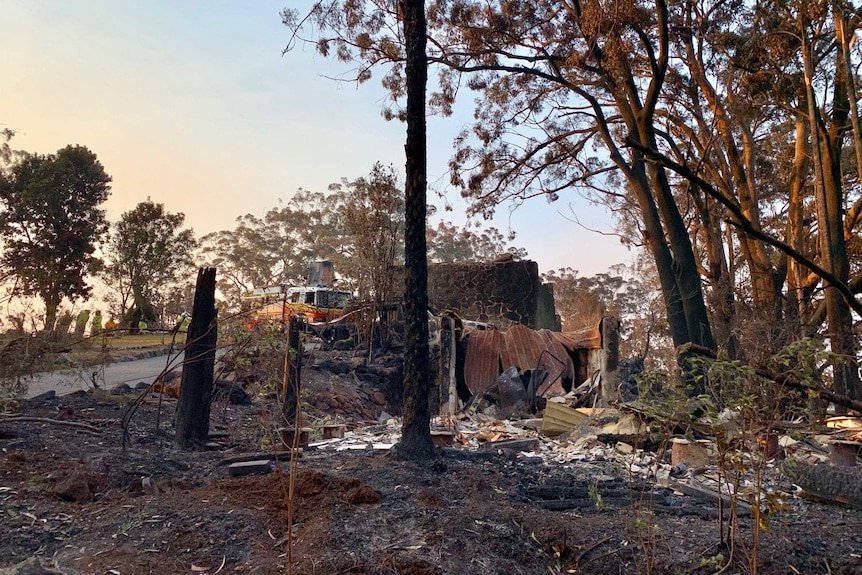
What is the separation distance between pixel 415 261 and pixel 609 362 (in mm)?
6573

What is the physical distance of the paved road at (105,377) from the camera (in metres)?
7.81

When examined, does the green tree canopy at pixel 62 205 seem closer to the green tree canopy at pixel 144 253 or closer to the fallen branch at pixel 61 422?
the green tree canopy at pixel 144 253

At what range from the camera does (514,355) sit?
12180 millimetres

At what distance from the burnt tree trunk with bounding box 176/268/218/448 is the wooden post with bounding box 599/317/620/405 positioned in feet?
22.6

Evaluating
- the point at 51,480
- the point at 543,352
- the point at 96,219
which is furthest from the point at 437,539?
the point at 96,219

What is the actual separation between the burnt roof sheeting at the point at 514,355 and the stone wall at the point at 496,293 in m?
4.46

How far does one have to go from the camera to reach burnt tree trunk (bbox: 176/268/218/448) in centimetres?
582

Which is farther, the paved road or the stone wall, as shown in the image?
the stone wall

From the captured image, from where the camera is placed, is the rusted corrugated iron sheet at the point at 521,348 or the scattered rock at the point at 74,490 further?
the rusted corrugated iron sheet at the point at 521,348

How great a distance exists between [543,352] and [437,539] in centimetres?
899

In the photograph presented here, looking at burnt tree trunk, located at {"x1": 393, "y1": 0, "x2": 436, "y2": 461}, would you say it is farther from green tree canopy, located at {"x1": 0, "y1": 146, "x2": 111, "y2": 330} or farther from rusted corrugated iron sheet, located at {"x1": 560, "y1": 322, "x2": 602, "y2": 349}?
green tree canopy, located at {"x1": 0, "y1": 146, "x2": 111, "y2": 330}

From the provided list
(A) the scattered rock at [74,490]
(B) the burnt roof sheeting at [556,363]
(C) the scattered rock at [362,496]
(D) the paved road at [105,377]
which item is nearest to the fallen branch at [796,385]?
(C) the scattered rock at [362,496]

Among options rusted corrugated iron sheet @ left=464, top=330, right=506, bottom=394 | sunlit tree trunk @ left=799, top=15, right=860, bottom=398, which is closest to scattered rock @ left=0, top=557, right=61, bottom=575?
sunlit tree trunk @ left=799, top=15, right=860, bottom=398

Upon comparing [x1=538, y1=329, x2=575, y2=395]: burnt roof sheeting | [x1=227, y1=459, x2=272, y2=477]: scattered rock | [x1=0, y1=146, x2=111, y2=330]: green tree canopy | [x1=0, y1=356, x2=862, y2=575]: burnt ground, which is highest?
[x1=0, y1=146, x2=111, y2=330]: green tree canopy
